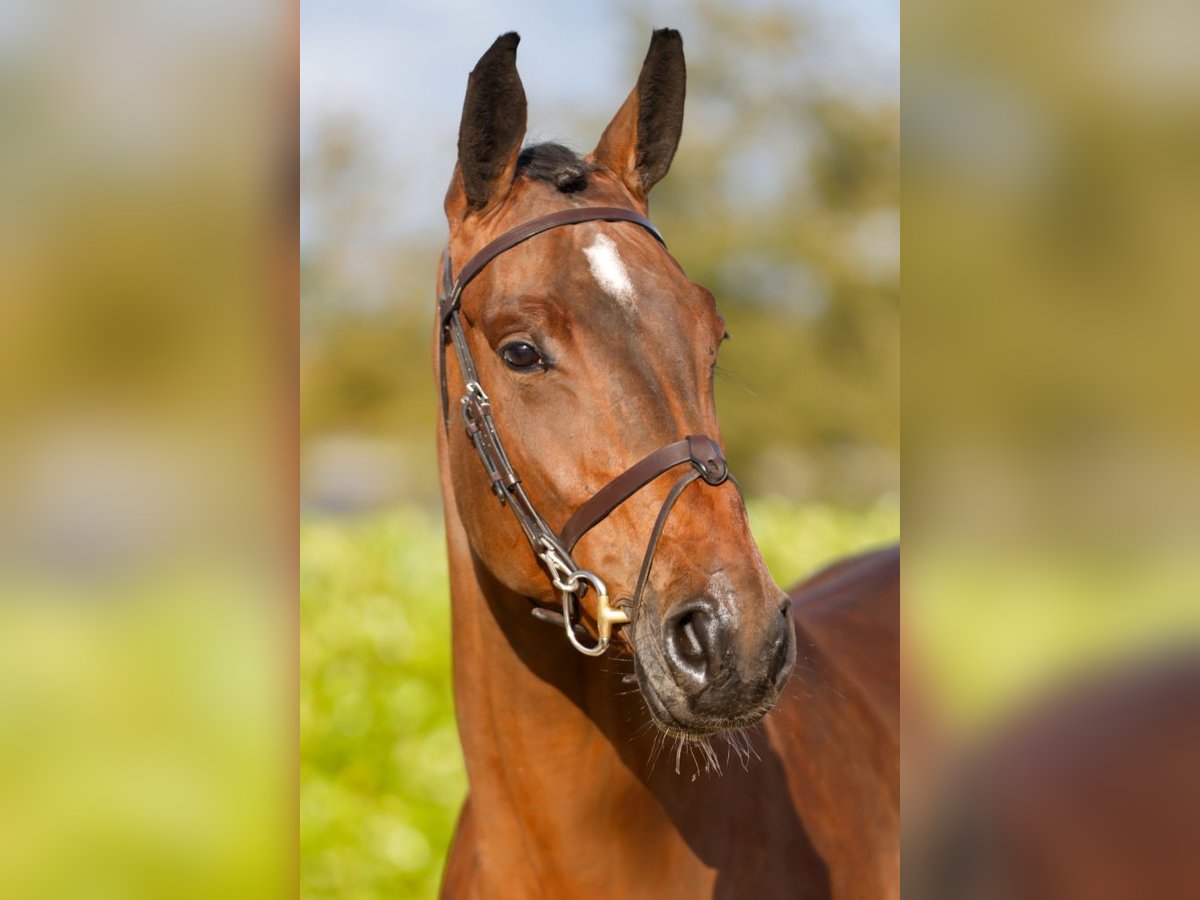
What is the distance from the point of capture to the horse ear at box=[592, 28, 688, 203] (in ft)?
8.65

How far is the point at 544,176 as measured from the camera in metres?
2.47

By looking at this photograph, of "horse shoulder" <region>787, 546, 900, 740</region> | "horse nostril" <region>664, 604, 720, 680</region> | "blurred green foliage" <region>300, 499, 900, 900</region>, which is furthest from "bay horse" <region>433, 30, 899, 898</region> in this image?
"blurred green foliage" <region>300, 499, 900, 900</region>

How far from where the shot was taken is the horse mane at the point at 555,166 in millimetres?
2430

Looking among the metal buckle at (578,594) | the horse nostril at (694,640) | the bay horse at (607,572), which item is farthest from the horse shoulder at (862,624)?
the horse nostril at (694,640)

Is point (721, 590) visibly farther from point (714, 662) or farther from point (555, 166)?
point (555, 166)

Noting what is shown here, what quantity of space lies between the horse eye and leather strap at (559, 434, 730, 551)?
307mm

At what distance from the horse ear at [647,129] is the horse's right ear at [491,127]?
294 millimetres

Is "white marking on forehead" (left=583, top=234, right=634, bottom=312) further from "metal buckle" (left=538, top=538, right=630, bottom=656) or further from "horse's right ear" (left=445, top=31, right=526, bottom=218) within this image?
"metal buckle" (left=538, top=538, right=630, bottom=656)

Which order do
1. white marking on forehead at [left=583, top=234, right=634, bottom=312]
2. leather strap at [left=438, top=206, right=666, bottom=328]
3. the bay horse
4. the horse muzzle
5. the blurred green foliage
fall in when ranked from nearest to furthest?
1. the horse muzzle
2. the bay horse
3. white marking on forehead at [left=583, top=234, right=634, bottom=312]
4. leather strap at [left=438, top=206, right=666, bottom=328]
5. the blurred green foliage

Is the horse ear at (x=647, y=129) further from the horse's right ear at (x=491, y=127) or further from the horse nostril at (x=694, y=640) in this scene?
the horse nostril at (x=694, y=640)
